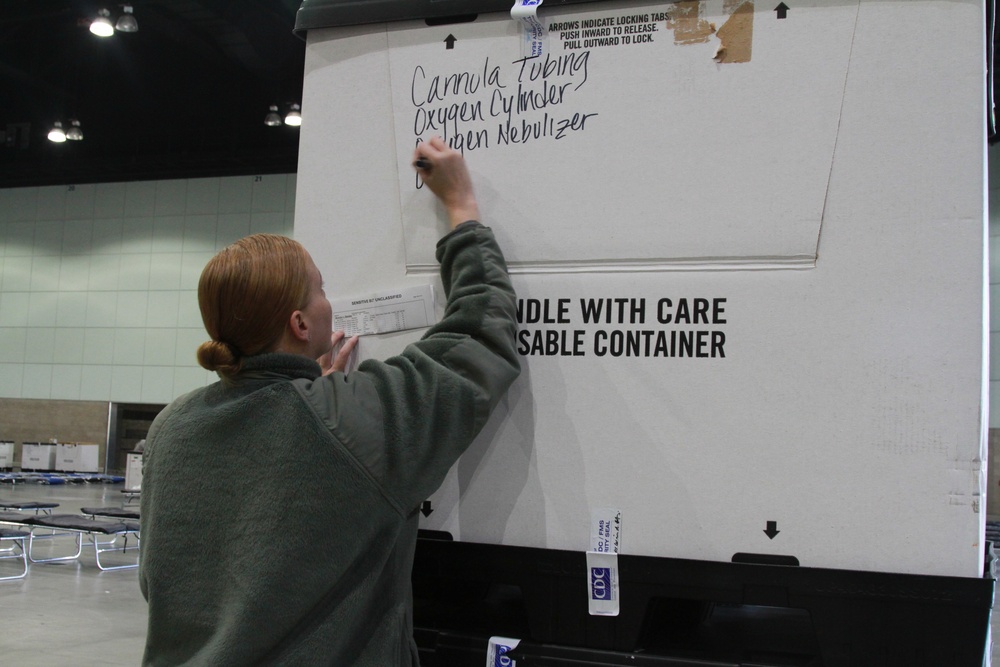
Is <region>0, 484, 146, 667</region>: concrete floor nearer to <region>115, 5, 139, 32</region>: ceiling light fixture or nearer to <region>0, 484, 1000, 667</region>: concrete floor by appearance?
<region>0, 484, 1000, 667</region>: concrete floor

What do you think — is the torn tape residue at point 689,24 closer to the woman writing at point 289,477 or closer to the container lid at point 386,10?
the container lid at point 386,10

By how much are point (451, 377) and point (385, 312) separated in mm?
303

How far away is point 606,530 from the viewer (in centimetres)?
136

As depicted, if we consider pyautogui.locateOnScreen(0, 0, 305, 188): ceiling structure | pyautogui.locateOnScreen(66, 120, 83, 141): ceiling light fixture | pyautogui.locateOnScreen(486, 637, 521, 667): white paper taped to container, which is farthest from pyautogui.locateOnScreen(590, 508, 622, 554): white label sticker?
pyautogui.locateOnScreen(66, 120, 83, 141): ceiling light fixture

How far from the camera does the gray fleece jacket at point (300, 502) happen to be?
1.21m

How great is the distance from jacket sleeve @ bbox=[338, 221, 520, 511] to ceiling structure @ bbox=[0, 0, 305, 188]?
13.7 metres

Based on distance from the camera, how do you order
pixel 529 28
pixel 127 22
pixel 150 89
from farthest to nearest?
pixel 150 89
pixel 127 22
pixel 529 28

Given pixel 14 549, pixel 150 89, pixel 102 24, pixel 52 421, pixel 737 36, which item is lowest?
pixel 14 549

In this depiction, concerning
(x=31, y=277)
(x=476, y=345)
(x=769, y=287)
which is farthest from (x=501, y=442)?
(x=31, y=277)

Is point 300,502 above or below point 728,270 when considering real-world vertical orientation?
below

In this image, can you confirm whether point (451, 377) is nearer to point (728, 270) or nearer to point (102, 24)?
point (728, 270)

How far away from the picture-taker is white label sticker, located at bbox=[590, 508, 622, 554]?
4.46 ft

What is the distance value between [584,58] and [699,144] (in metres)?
0.25

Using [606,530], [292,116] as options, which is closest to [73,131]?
[292,116]
